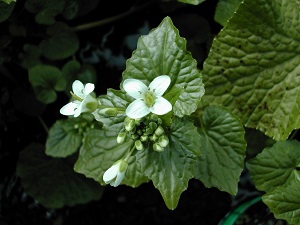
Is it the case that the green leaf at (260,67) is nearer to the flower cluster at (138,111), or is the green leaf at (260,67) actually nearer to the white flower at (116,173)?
the flower cluster at (138,111)

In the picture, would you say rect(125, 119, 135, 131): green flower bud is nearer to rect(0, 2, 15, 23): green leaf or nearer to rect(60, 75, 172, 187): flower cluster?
rect(60, 75, 172, 187): flower cluster

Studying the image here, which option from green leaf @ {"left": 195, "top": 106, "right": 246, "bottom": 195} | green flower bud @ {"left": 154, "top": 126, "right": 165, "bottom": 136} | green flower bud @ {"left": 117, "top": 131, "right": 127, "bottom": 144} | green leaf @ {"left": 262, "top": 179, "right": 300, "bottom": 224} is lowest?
green leaf @ {"left": 262, "top": 179, "right": 300, "bottom": 224}

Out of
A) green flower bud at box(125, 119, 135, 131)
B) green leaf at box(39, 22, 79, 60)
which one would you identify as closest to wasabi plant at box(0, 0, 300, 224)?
green flower bud at box(125, 119, 135, 131)

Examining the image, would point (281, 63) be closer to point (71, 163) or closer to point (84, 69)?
point (84, 69)

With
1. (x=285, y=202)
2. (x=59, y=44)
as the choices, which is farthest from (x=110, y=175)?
(x=59, y=44)

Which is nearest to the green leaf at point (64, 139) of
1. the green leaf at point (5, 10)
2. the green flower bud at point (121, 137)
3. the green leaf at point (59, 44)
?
the green leaf at point (59, 44)
